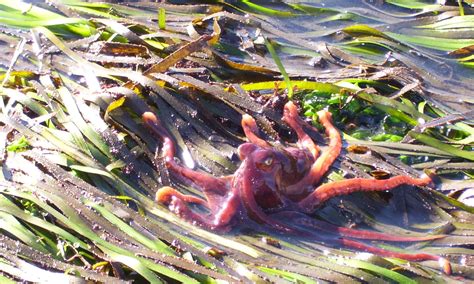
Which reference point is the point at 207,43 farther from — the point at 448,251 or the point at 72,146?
the point at 448,251

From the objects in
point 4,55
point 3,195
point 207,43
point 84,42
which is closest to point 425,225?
point 207,43

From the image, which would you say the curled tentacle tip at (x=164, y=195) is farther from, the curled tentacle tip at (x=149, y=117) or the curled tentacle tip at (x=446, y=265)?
the curled tentacle tip at (x=446, y=265)

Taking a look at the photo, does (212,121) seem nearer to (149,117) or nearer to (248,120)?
(248,120)

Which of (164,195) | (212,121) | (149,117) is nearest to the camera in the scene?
(164,195)

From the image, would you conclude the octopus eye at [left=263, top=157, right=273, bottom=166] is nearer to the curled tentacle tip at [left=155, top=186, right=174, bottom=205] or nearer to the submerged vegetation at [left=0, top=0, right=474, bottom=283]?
the submerged vegetation at [left=0, top=0, right=474, bottom=283]

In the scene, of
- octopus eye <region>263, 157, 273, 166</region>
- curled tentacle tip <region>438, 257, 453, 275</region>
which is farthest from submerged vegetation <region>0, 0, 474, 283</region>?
octopus eye <region>263, 157, 273, 166</region>

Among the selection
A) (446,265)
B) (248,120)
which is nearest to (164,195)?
(248,120)

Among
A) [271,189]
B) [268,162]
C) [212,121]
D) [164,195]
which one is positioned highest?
[212,121]

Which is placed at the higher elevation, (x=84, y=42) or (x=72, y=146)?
(x=84, y=42)
